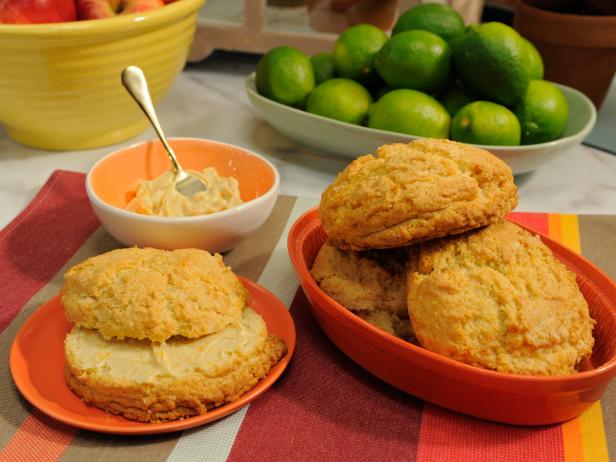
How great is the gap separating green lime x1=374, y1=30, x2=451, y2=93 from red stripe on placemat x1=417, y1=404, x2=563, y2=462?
852mm

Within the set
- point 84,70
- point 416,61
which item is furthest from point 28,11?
point 416,61

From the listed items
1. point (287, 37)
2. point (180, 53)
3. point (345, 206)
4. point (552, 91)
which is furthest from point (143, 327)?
point (287, 37)

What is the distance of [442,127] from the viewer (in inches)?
55.1

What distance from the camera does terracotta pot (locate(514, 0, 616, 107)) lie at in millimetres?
1690

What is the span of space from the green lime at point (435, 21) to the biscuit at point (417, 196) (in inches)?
29.5

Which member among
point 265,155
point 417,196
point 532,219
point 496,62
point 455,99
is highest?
point 417,196

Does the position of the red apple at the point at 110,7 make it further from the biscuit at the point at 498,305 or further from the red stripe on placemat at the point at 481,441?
the red stripe on placemat at the point at 481,441

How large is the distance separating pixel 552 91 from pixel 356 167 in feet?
2.59

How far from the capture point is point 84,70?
141cm

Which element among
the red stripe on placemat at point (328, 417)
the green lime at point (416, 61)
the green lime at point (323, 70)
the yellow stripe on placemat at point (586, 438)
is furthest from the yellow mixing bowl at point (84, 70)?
the yellow stripe on placemat at point (586, 438)

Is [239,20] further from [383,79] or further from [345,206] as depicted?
[345,206]

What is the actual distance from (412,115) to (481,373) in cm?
77

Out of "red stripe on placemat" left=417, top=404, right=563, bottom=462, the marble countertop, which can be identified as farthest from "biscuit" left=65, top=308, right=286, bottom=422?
the marble countertop

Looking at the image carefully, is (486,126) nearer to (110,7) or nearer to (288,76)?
(288,76)
